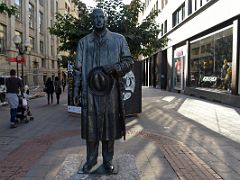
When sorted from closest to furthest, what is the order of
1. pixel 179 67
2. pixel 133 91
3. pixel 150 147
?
1. pixel 150 147
2. pixel 133 91
3. pixel 179 67

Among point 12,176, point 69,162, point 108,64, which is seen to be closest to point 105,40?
point 108,64

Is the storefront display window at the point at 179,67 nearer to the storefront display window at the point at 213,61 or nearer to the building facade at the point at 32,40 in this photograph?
the storefront display window at the point at 213,61

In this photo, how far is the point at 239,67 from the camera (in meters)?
15.4

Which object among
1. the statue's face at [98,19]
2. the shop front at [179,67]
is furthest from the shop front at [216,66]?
the statue's face at [98,19]

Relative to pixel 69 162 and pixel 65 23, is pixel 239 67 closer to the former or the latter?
pixel 65 23

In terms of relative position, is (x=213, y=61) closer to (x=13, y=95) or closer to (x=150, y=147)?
(x=13, y=95)

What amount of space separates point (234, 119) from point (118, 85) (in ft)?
27.0

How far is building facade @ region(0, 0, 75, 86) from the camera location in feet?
93.9

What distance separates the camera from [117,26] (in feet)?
42.0

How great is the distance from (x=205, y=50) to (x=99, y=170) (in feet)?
58.8

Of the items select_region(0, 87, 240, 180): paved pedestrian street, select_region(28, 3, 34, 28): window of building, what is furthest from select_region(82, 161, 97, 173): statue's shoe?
select_region(28, 3, 34, 28): window of building

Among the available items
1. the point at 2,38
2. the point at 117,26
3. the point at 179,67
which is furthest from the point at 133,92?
the point at 2,38

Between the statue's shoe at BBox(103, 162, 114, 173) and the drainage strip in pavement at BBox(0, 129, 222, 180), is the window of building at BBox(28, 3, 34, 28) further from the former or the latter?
the statue's shoe at BBox(103, 162, 114, 173)

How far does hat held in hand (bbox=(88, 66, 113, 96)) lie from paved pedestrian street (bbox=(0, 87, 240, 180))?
162 centimetres
